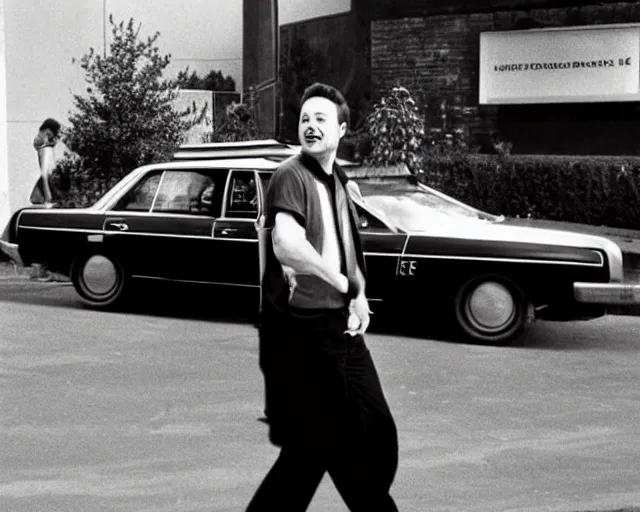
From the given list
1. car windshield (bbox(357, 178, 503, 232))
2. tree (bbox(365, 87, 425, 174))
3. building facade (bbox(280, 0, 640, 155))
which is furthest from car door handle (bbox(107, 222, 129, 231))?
building facade (bbox(280, 0, 640, 155))

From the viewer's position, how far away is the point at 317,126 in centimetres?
488

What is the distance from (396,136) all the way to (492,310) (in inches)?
333

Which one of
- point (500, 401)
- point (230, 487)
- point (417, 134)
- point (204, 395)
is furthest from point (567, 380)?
point (417, 134)

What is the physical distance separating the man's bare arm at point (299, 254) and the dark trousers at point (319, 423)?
0.13 meters

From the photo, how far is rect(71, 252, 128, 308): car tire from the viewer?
12406 mm

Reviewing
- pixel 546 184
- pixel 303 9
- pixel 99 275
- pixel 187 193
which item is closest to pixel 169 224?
pixel 187 193

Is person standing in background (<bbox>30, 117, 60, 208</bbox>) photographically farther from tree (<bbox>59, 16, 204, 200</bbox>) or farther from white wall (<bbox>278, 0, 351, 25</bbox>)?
white wall (<bbox>278, 0, 351, 25</bbox>)

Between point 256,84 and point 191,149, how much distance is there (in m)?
9.99

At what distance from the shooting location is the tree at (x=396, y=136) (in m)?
18.8

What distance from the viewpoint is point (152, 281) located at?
12156mm

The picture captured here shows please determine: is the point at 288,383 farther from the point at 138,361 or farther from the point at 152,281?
the point at 152,281

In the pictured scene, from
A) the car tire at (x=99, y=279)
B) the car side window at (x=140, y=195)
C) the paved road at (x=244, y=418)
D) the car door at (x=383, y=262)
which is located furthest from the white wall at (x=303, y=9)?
the car door at (x=383, y=262)

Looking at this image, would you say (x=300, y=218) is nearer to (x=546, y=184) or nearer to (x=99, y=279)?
(x=99, y=279)

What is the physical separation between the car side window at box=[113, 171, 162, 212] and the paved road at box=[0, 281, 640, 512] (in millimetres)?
1055
